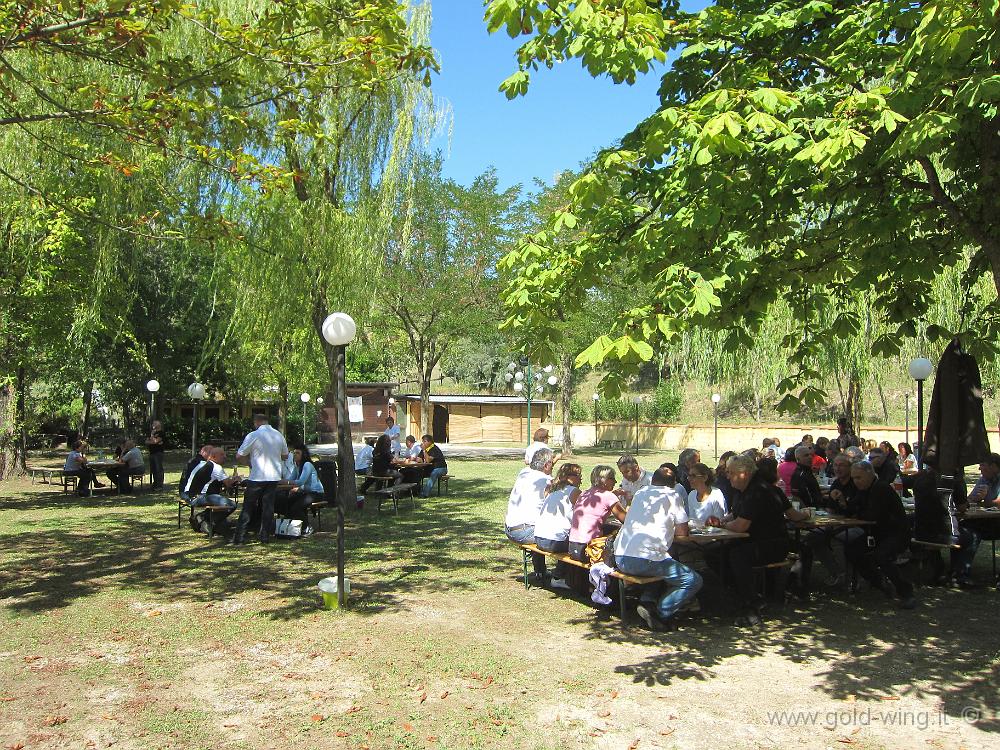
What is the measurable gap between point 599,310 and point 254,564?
22.3 m

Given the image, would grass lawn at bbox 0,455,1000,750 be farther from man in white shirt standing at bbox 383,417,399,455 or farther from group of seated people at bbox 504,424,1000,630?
man in white shirt standing at bbox 383,417,399,455

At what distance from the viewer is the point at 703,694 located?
480cm

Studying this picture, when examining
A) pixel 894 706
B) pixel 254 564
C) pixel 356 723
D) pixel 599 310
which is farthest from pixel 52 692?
pixel 599 310

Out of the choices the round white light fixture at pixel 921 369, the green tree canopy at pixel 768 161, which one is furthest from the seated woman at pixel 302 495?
the round white light fixture at pixel 921 369

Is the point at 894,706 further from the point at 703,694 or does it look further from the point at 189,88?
the point at 189,88

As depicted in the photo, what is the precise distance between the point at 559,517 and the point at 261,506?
4738 millimetres

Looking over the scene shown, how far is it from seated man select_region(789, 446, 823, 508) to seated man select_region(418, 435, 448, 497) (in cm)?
769

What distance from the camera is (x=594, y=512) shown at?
686 cm

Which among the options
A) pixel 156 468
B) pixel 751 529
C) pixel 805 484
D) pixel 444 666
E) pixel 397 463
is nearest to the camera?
pixel 444 666

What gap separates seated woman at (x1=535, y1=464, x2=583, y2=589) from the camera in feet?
23.9

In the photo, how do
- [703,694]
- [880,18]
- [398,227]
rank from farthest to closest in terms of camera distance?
[398,227] < [880,18] < [703,694]

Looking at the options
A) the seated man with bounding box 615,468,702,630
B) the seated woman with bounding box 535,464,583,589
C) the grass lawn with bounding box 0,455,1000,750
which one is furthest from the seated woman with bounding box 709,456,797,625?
the seated woman with bounding box 535,464,583,589

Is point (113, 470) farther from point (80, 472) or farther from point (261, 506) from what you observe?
point (261, 506)

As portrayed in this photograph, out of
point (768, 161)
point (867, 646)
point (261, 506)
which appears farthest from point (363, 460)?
point (768, 161)
